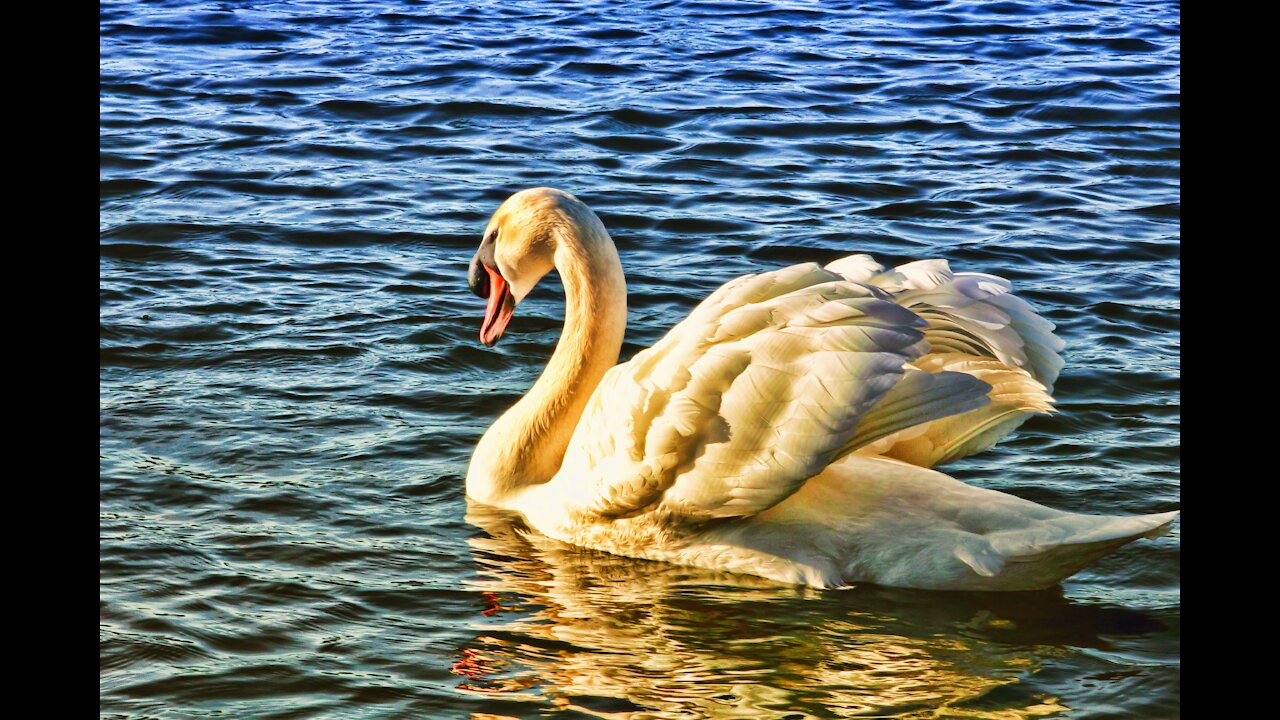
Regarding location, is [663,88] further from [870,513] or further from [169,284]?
[870,513]

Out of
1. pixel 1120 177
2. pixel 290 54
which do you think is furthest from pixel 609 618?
pixel 290 54

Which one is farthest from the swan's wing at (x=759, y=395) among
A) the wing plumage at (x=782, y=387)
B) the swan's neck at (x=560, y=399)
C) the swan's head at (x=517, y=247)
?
the swan's head at (x=517, y=247)

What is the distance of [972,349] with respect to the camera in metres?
5.58

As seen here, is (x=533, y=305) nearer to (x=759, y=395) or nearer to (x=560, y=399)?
(x=560, y=399)

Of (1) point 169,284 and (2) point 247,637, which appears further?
(1) point 169,284

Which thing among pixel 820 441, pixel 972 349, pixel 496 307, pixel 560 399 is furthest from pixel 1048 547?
pixel 496 307

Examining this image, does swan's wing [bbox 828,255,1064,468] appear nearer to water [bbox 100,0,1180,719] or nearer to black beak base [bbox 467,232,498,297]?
water [bbox 100,0,1180,719]

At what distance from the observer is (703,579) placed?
5434 millimetres

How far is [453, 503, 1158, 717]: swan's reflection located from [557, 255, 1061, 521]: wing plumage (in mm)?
328

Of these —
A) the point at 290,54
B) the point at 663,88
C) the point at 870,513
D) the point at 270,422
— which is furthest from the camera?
the point at 290,54

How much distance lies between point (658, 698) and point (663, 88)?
941 centimetres

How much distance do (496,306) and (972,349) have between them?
1992mm

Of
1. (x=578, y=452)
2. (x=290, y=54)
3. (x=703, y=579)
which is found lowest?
(x=703, y=579)

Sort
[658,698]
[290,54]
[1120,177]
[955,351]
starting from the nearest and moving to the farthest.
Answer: [658,698] < [955,351] < [1120,177] < [290,54]
